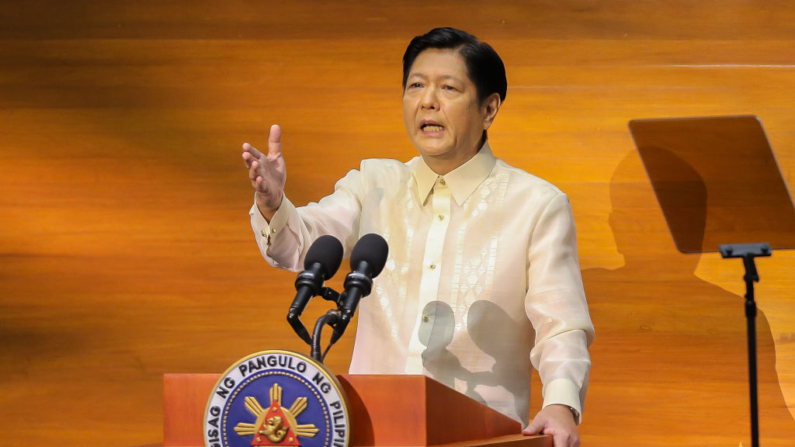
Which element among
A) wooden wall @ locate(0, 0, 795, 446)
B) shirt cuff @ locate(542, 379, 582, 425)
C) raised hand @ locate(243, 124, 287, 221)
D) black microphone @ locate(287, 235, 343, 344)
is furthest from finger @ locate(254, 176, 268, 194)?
wooden wall @ locate(0, 0, 795, 446)

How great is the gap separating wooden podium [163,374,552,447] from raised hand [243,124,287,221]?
21.2 inches

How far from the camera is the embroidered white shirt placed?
1963 millimetres

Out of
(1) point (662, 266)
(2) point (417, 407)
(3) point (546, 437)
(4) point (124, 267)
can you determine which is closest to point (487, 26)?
(1) point (662, 266)

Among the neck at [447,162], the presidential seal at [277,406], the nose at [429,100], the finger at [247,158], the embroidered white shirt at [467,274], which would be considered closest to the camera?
the presidential seal at [277,406]

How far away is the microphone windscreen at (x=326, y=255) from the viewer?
138cm

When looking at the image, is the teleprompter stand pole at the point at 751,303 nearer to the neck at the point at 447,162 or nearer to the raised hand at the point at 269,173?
the neck at the point at 447,162

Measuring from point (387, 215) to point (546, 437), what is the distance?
2.83 feet

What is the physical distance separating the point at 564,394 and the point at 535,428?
19cm

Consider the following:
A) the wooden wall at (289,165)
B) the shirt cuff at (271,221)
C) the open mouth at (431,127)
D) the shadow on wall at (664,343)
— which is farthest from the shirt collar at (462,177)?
the shadow on wall at (664,343)

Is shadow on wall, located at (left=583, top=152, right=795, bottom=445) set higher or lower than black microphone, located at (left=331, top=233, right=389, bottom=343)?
higher

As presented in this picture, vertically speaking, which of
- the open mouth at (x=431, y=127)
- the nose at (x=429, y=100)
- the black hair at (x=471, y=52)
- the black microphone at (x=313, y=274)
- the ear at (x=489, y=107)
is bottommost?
the black microphone at (x=313, y=274)

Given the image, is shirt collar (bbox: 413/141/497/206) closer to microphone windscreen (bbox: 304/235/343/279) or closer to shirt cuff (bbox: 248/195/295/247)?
shirt cuff (bbox: 248/195/295/247)

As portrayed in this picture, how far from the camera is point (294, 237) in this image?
1980mm

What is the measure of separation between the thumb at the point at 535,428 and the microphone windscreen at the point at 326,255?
0.45 metres
